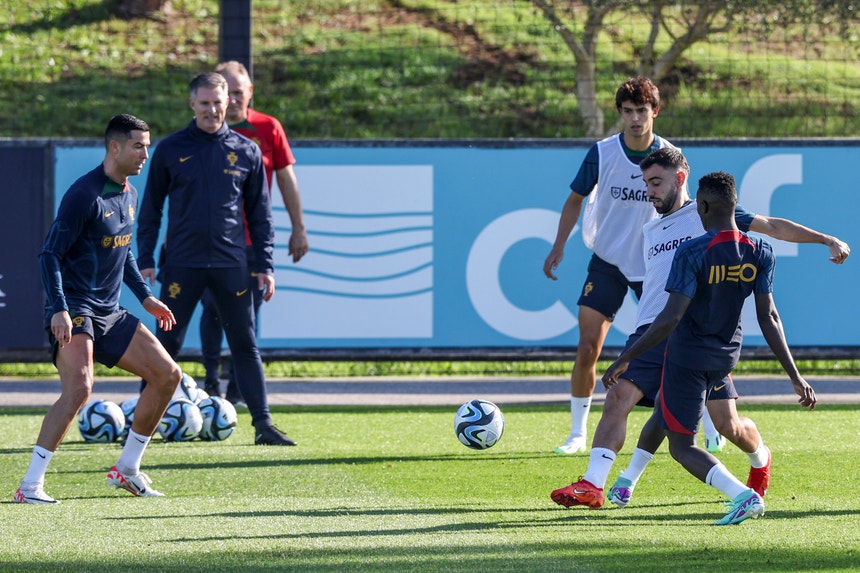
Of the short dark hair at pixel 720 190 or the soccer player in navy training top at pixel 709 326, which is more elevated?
the short dark hair at pixel 720 190

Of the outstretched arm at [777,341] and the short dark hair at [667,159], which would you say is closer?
the outstretched arm at [777,341]

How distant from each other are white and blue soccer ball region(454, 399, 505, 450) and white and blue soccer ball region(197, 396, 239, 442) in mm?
1822

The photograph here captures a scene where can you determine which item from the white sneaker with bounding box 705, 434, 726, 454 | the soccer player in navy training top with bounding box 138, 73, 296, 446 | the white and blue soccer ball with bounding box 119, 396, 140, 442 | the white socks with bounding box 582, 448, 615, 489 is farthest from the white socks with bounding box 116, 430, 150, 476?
the white sneaker with bounding box 705, 434, 726, 454

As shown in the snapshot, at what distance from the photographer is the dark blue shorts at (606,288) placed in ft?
26.8

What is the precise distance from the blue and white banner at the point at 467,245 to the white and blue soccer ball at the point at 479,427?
152 inches

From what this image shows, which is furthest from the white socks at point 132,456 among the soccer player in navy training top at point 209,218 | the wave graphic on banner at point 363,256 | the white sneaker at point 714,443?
the wave graphic on banner at point 363,256

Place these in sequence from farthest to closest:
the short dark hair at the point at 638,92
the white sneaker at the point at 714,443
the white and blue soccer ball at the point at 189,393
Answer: the white and blue soccer ball at the point at 189,393 < the white sneaker at the point at 714,443 < the short dark hair at the point at 638,92

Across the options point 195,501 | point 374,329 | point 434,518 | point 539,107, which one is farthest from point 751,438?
point 539,107

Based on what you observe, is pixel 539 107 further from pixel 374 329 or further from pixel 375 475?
pixel 375 475

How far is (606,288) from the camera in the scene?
8.18m

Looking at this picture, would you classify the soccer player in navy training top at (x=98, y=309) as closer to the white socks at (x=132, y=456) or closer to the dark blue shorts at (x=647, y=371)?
the white socks at (x=132, y=456)

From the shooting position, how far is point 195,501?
6680mm

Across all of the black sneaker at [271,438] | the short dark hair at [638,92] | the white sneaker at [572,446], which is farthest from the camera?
the black sneaker at [271,438]

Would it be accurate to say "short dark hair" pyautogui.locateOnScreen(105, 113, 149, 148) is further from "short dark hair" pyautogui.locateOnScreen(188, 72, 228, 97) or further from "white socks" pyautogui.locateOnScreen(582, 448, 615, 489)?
"white socks" pyautogui.locateOnScreen(582, 448, 615, 489)
